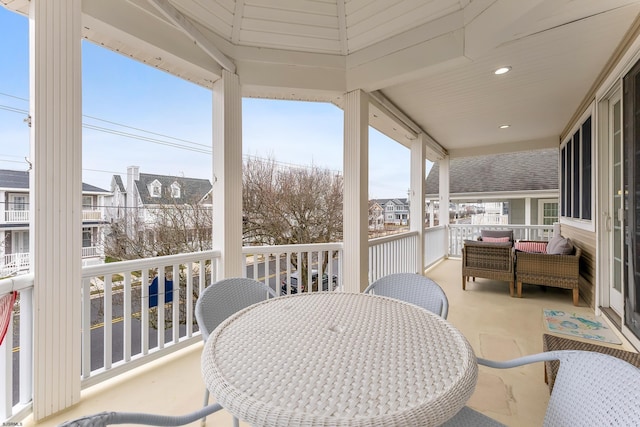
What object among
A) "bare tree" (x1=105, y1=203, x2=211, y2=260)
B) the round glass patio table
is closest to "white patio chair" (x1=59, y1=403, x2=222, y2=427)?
the round glass patio table

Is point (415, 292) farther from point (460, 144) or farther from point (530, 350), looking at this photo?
point (460, 144)

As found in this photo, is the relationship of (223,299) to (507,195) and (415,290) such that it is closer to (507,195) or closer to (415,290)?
(415,290)

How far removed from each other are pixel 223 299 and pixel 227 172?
1333 mm

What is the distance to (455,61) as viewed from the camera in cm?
254

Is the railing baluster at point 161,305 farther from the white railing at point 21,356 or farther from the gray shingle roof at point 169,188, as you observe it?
the gray shingle roof at point 169,188

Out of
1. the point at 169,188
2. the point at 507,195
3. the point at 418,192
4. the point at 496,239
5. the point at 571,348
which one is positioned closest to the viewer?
the point at 571,348

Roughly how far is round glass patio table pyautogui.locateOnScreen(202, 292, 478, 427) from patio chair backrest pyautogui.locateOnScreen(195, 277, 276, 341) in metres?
0.34

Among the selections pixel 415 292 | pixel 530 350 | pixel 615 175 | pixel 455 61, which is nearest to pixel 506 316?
pixel 530 350

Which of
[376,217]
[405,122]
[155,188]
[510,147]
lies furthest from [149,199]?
[510,147]

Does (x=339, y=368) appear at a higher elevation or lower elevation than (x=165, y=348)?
higher

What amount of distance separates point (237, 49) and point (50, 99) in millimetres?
1656

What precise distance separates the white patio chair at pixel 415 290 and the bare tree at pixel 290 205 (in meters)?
3.28

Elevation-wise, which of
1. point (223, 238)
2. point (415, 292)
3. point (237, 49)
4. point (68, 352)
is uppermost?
point (237, 49)

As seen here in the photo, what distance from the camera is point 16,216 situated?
1673mm
